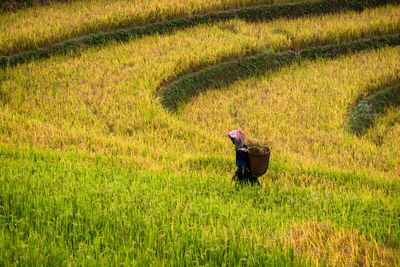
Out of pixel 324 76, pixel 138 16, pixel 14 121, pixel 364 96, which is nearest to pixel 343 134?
pixel 364 96

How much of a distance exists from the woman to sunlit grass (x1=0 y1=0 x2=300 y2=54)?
270 inches

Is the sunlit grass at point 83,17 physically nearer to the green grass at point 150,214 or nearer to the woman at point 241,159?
the green grass at point 150,214

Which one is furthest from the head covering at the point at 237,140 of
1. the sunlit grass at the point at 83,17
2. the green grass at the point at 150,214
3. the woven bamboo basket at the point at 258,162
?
the sunlit grass at the point at 83,17

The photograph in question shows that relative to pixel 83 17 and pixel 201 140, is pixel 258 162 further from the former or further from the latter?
pixel 83 17

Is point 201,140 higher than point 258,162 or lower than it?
higher

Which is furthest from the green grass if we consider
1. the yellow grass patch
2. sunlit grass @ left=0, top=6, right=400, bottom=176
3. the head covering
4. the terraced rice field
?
sunlit grass @ left=0, top=6, right=400, bottom=176

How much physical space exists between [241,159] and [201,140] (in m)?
2.08

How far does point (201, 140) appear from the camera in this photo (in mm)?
6113

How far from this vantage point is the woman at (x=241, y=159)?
4.07 metres

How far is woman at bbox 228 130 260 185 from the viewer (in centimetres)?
407

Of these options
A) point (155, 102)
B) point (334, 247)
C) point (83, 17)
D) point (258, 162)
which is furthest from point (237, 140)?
point (83, 17)

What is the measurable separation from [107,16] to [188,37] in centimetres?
237

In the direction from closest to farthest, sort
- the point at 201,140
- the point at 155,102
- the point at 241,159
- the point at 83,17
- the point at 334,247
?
1. the point at 334,247
2. the point at 241,159
3. the point at 201,140
4. the point at 155,102
5. the point at 83,17

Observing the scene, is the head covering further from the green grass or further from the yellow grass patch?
the yellow grass patch
